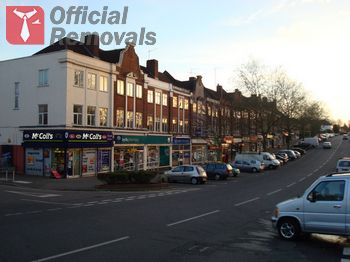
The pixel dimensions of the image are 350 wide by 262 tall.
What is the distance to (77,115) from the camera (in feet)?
120

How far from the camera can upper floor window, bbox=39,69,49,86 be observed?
3672 cm

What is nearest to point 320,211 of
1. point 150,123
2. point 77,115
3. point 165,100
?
point 77,115

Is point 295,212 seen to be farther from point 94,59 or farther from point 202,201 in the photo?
point 94,59

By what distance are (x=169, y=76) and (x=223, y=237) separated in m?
55.3

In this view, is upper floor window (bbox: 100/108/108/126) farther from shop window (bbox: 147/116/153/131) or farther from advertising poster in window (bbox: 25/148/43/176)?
shop window (bbox: 147/116/153/131)

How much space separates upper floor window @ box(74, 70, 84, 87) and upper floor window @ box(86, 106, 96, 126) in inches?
90.9

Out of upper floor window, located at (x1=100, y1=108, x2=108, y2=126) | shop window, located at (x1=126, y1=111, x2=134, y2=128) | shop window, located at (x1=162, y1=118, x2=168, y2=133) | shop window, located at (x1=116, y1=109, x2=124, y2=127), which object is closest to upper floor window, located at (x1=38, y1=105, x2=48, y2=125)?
upper floor window, located at (x1=100, y1=108, x2=108, y2=126)

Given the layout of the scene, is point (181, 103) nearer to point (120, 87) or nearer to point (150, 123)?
point (150, 123)

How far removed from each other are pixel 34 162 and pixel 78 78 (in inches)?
322

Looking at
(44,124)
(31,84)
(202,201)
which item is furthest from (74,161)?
(202,201)

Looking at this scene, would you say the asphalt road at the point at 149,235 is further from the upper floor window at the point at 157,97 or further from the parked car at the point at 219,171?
the upper floor window at the point at 157,97

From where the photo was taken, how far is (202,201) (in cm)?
2075

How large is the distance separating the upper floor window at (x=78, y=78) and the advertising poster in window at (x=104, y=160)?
21.3 feet

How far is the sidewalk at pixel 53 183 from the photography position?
28712 millimetres
